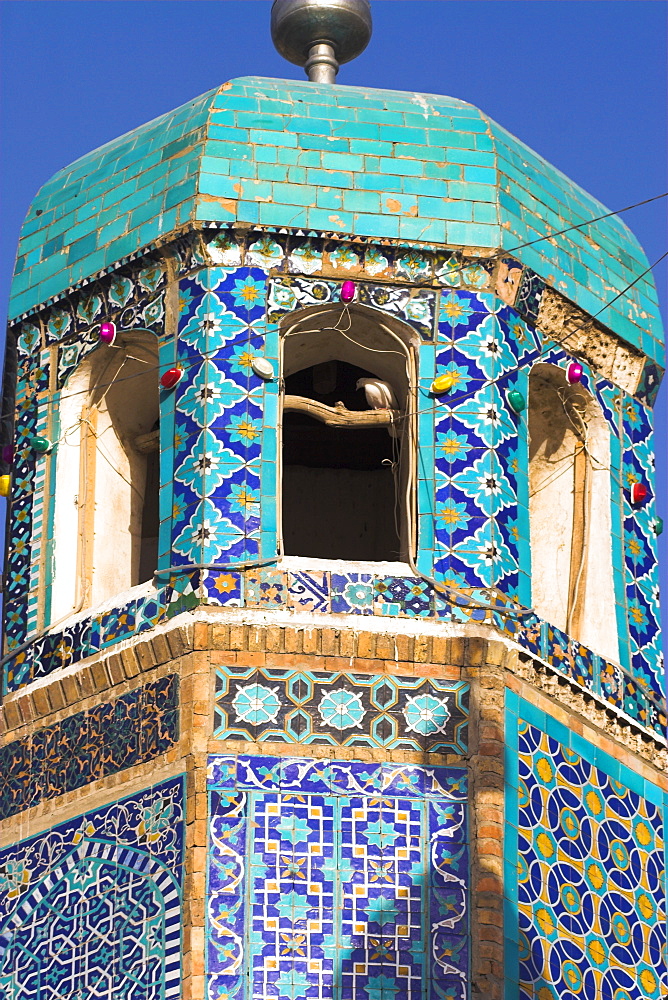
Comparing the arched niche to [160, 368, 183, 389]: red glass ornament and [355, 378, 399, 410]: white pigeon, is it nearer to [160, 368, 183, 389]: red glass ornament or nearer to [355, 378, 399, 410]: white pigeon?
[160, 368, 183, 389]: red glass ornament

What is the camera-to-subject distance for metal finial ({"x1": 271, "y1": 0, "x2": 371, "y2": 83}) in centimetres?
2095

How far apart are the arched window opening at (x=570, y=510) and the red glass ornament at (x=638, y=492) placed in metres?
0.18

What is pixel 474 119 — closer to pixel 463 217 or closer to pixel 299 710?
pixel 463 217

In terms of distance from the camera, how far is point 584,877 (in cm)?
1734

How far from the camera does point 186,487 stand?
709 inches

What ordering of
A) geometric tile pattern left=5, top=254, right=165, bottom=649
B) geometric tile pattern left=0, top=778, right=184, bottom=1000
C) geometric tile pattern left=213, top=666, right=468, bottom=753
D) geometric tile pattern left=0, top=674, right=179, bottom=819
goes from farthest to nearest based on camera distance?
geometric tile pattern left=5, top=254, right=165, bottom=649
geometric tile pattern left=0, top=674, right=179, bottom=819
geometric tile pattern left=213, top=666, right=468, bottom=753
geometric tile pattern left=0, top=778, right=184, bottom=1000

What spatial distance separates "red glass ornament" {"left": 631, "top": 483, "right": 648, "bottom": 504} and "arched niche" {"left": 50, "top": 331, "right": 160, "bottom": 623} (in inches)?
116

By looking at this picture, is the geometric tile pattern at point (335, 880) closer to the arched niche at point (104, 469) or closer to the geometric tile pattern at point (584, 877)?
the geometric tile pattern at point (584, 877)

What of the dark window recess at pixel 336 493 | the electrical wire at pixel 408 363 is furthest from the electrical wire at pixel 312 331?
the dark window recess at pixel 336 493

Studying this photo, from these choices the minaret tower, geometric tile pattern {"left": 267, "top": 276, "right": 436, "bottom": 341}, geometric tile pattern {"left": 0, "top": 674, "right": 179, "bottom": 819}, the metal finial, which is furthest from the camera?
the metal finial

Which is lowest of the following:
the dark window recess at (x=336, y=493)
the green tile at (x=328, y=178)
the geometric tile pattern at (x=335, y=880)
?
the geometric tile pattern at (x=335, y=880)

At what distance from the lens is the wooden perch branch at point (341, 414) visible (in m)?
18.9

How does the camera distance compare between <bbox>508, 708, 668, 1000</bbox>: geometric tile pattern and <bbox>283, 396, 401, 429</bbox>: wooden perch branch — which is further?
<bbox>283, 396, 401, 429</bbox>: wooden perch branch

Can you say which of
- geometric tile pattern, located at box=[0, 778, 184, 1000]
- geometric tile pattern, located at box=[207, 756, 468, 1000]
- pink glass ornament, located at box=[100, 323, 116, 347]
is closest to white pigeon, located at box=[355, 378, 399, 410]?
pink glass ornament, located at box=[100, 323, 116, 347]
